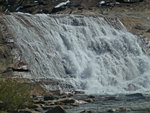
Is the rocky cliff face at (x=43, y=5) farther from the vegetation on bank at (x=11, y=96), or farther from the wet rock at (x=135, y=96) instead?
the vegetation on bank at (x=11, y=96)

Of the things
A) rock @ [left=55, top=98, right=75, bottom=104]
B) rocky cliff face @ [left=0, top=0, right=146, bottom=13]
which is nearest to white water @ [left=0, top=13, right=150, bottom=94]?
rock @ [left=55, top=98, right=75, bottom=104]

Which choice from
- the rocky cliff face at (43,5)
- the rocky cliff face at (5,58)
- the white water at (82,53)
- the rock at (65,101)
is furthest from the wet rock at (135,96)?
the rocky cliff face at (43,5)

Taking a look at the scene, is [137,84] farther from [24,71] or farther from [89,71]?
[24,71]

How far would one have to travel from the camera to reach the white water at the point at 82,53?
4094 cm

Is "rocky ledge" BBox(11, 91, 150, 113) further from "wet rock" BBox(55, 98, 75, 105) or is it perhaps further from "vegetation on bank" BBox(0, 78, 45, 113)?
"vegetation on bank" BBox(0, 78, 45, 113)

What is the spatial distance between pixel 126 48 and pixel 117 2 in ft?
88.4

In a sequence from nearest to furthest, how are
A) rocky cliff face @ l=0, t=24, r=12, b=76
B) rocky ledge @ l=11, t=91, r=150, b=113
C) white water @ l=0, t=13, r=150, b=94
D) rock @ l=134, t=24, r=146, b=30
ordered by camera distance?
rocky ledge @ l=11, t=91, r=150, b=113 < rocky cliff face @ l=0, t=24, r=12, b=76 < white water @ l=0, t=13, r=150, b=94 < rock @ l=134, t=24, r=146, b=30

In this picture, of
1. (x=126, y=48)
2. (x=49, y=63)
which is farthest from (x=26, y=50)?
(x=126, y=48)

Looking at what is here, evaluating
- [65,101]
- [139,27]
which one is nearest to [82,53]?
[139,27]

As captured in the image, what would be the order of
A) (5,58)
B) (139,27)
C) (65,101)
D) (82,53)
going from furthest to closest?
1. (139,27)
2. (82,53)
3. (5,58)
4. (65,101)

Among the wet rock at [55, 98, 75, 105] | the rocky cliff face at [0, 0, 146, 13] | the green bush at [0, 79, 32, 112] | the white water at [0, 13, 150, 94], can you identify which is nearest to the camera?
the green bush at [0, 79, 32, 112]

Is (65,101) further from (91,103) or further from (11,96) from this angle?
(11,96)

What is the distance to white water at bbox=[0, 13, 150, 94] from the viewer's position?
40.9 meters

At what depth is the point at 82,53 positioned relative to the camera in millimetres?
45500
